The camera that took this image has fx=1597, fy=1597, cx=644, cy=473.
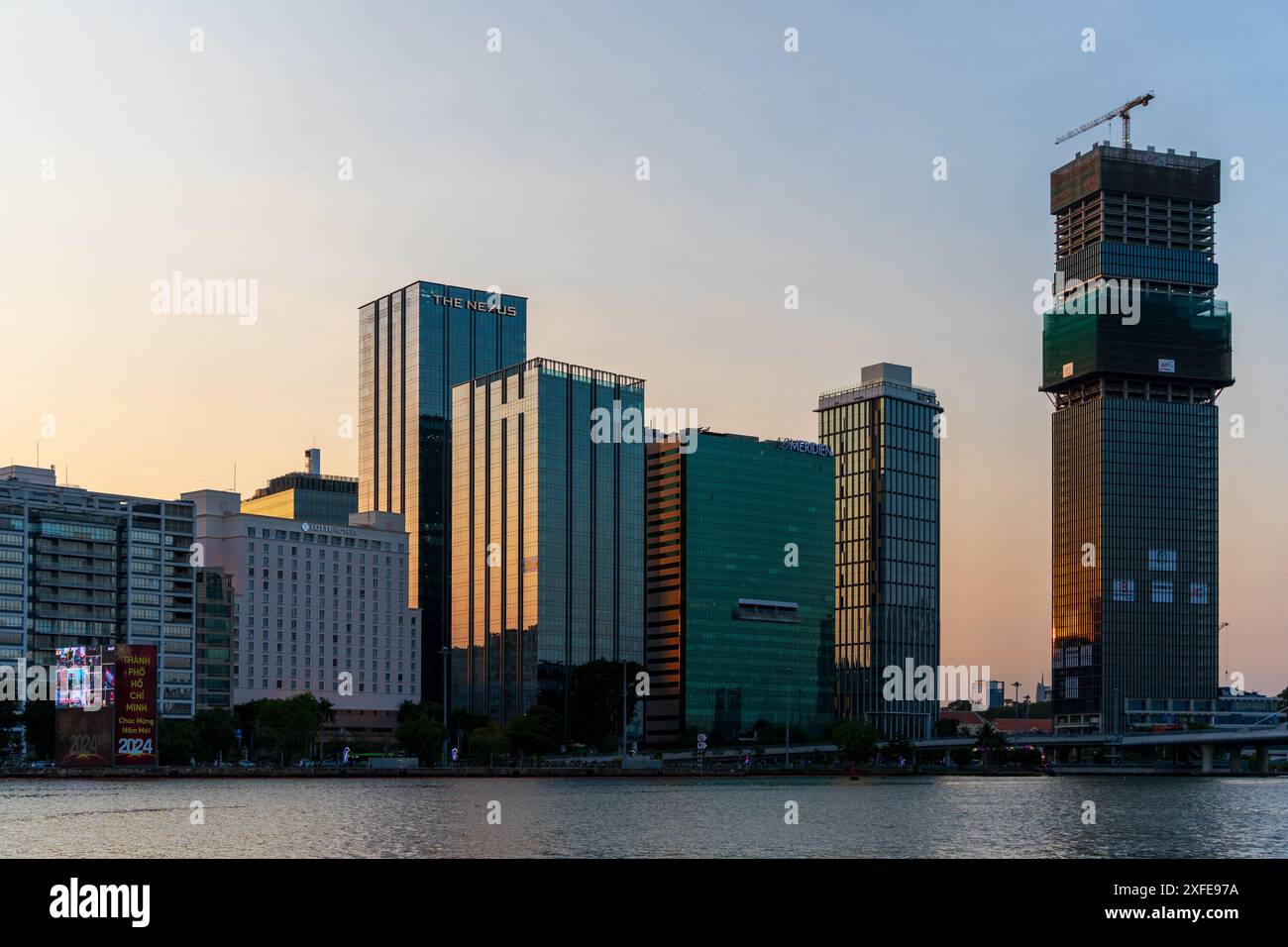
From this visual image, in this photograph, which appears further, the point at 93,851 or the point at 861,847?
the point at 861,847

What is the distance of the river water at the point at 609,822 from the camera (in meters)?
80.9

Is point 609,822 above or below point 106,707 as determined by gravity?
below

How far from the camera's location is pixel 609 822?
10388 centimetres

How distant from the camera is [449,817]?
10650cm

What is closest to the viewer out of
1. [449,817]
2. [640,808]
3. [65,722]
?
[449,817]

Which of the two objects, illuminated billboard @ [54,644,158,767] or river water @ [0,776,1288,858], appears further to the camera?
illuminated billboard @ [54,644,158,767]

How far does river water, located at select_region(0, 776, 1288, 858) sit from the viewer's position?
8094 centimetres

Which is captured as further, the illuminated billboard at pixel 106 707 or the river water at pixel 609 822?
the illuminated billboard at pixel 106 707

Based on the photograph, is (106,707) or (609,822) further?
(106,707)
